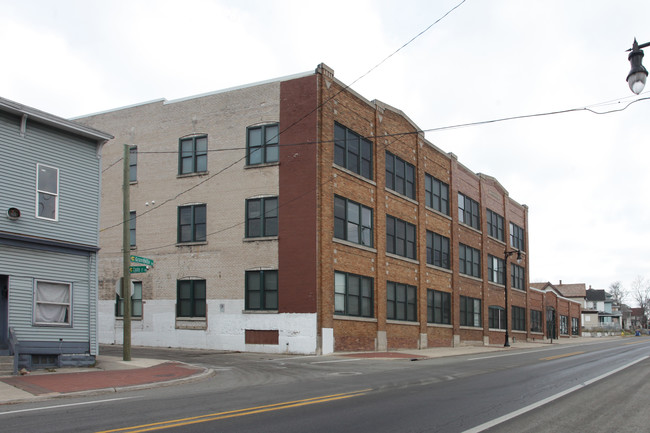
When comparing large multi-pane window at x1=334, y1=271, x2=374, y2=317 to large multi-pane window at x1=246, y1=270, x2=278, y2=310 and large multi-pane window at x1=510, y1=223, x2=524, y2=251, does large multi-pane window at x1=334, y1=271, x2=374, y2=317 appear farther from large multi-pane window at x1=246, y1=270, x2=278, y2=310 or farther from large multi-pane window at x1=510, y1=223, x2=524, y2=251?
large multi-pane window at x1=510, y1=223, x2=524, y2=251

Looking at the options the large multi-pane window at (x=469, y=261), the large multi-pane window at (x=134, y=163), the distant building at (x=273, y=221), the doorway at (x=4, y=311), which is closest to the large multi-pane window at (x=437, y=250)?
the distant building at (x=273, y=221)

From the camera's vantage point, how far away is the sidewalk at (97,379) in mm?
13422

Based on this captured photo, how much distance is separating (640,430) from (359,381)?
8078 millimetres

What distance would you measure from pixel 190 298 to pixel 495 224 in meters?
29.2

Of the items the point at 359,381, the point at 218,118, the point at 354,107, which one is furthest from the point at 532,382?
the point at 218,118

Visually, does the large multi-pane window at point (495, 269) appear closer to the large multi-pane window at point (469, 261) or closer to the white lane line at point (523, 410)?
the large multi-pane window at point (469, 261)

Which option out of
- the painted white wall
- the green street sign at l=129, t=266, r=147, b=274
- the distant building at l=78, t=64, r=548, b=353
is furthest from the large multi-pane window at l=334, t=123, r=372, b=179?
the green street sign at l=129, t=266, r=147, b=274

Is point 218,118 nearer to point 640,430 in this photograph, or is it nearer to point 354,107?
point 354,107

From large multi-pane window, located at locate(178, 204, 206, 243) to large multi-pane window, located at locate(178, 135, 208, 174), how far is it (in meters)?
1.91

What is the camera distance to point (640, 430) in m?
9.39

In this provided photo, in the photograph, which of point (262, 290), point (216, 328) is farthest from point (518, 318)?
point (216, 328)

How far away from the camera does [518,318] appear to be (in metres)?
54.9

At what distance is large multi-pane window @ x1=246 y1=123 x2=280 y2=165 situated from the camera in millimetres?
29656

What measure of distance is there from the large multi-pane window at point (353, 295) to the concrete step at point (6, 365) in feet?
49.3
